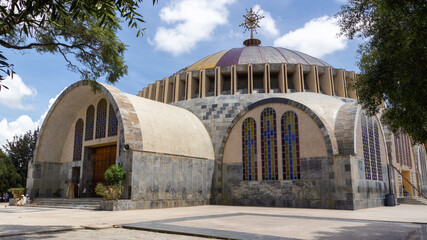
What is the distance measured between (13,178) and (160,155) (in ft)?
70.9

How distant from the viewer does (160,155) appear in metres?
18.5

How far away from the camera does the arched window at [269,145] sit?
66.5ft

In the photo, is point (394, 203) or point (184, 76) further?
point (184, 76)

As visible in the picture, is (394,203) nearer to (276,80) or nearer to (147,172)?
(276,80)

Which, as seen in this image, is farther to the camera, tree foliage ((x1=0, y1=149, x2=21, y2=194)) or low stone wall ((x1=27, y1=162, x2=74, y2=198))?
tree foliage ((x1=0, y1=149, x2=21, y2=194))

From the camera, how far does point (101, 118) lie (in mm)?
22719

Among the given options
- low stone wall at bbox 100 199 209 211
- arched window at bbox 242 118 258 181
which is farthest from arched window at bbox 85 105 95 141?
arched window at bbox 242 118 258 181

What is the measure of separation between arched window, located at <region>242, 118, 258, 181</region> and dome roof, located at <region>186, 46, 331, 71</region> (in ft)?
26.8

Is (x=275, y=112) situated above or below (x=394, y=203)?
above

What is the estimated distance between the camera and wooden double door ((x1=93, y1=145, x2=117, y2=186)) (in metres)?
22.4

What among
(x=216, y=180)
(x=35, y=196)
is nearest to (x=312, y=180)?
(x=216, y=180)

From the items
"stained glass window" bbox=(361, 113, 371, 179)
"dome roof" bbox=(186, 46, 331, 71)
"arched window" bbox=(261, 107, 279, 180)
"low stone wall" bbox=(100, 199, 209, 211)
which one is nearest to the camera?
"low stone wall" bbox=(100, 199, 209, 211)

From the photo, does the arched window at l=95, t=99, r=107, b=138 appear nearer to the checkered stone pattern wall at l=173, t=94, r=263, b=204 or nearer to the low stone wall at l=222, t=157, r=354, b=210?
the checkered stone pattern wall at l=173, t=94, r=263, b=204

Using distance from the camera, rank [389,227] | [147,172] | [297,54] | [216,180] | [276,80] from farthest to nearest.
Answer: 1. [297,54]
2. [276,80]
3. [216,180]
4. [147,172]
5. [389,227]
